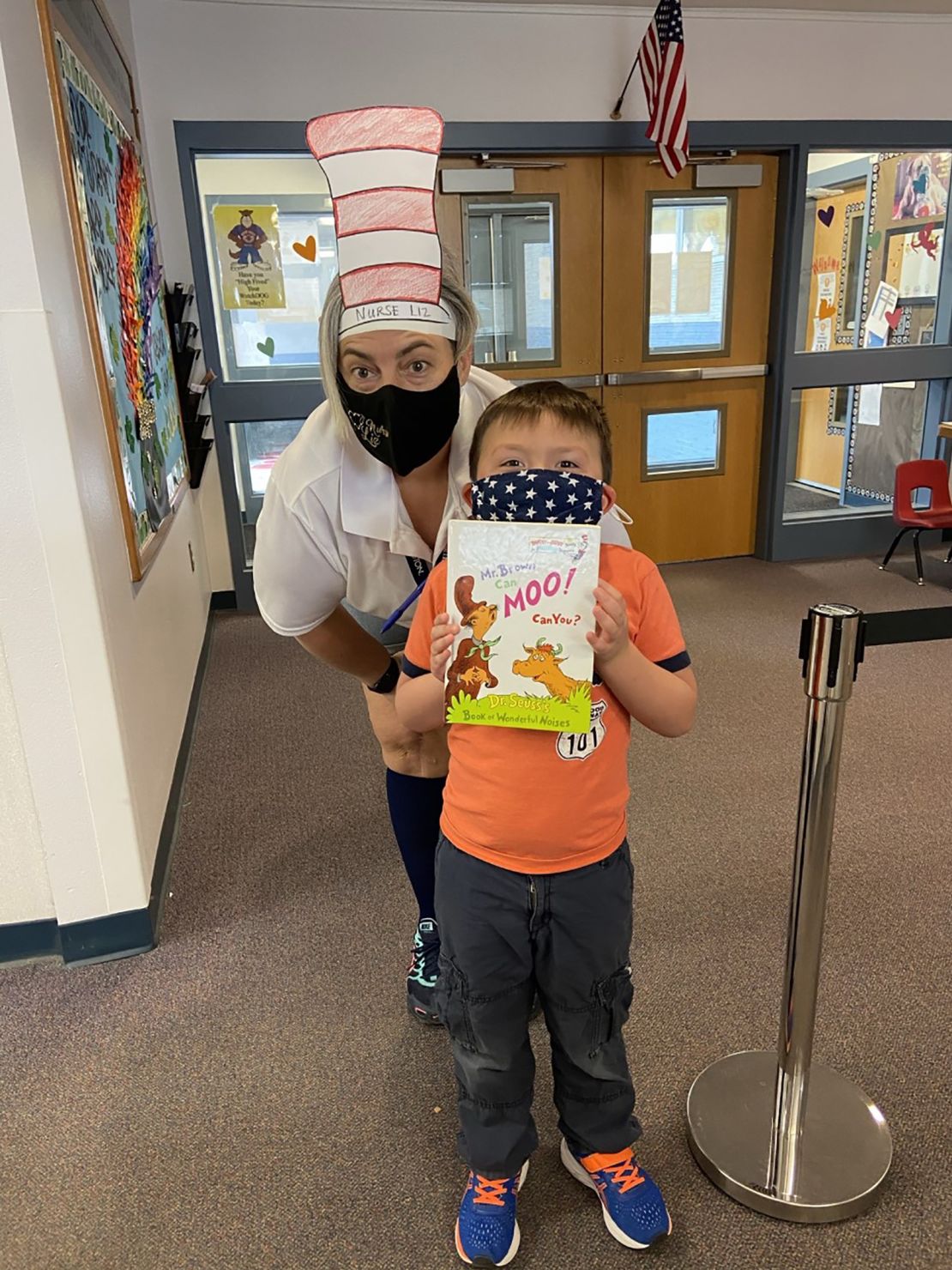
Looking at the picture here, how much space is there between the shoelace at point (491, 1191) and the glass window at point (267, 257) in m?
3.68

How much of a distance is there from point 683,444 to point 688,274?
85 cm

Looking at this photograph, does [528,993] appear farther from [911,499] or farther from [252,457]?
[911,499]

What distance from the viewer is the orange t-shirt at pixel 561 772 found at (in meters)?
1.01

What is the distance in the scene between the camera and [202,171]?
3.85m

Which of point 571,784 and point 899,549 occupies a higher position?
point 571,784

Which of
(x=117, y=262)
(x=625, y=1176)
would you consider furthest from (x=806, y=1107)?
(x=117, y=262)

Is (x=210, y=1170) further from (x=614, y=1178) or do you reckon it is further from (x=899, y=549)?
(x=899, y=549)

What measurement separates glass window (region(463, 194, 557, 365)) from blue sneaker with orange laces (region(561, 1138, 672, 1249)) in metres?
3.69

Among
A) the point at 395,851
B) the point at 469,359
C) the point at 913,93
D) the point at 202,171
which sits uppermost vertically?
the point at 913,93

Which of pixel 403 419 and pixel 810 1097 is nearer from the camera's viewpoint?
pixel 403 419

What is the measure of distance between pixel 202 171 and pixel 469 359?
3.35 m

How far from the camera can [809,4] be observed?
395 centimetres

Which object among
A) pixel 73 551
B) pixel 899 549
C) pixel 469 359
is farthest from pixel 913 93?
pixel 73 551

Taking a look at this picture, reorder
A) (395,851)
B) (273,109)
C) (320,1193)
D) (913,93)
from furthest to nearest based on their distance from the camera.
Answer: (913,93)
(273,109)
(395,851)
(320,1193)
